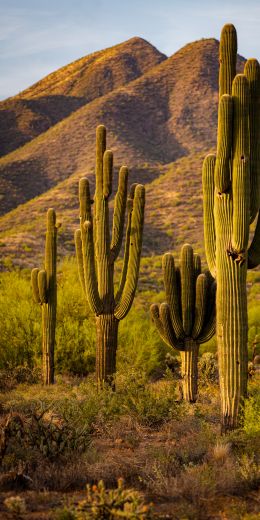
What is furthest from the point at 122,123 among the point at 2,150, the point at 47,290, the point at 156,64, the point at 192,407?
the point at 192,407

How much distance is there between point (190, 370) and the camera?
11.4 meters

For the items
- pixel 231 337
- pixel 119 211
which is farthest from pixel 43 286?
pixel 231 337

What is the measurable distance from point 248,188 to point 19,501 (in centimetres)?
463

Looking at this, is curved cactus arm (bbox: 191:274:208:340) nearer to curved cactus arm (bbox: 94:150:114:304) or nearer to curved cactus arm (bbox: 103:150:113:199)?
curved cactus arm (bbox: 94:150:114:304)

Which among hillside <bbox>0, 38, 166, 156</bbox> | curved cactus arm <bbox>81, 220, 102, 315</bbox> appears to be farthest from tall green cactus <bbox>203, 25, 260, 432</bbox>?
hillside <bbox>0, 38, 166, 156</bbox>

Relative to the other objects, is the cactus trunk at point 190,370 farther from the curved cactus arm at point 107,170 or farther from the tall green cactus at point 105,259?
the curved cactus arm at point 107,170

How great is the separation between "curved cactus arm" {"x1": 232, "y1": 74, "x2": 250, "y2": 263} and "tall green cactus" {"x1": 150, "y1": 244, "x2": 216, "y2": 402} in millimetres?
2412

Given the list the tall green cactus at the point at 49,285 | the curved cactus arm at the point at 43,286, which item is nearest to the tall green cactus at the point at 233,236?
the curved cactus arm at the point at 43,286

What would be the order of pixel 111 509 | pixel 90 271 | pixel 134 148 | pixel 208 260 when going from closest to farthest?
pixel 111 509 → pixel 208 260 → pixel 90 271 → pixel 134 148

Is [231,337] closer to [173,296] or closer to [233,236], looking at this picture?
[233,236]

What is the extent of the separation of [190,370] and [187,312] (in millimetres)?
972

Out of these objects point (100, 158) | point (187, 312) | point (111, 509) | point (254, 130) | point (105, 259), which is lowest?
point (111, 509)

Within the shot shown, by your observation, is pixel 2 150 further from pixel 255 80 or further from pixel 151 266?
pixel 255 80

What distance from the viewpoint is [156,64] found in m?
86.3
